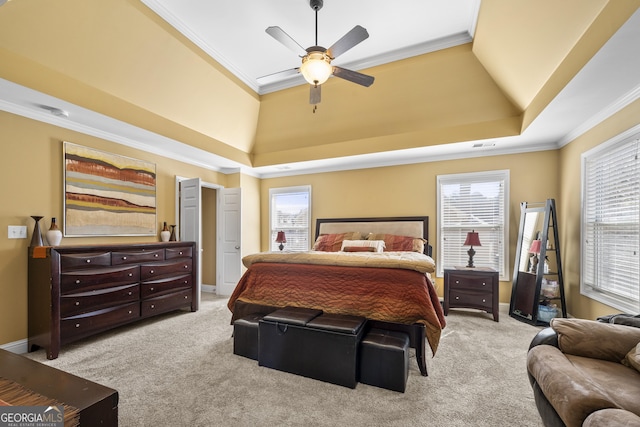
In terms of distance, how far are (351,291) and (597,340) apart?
1.72 meters

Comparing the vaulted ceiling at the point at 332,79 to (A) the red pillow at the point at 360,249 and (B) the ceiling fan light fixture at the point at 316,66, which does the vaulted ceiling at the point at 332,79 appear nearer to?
(B) the ceiling fan light fixture at the point at 316,66

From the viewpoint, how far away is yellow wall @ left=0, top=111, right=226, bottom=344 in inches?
114

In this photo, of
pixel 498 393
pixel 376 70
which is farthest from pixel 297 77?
pixel 498 393

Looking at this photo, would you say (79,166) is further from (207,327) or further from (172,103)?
(207,327)

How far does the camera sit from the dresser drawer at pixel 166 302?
3.73 meters

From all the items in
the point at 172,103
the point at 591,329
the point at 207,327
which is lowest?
the point at 207,327

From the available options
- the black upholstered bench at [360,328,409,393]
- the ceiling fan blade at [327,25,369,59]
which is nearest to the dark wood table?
the black upholstered bench at [360,328,409,393]

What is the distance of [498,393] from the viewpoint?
2.21 m

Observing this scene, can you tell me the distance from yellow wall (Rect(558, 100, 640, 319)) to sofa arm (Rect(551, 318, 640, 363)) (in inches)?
65.6

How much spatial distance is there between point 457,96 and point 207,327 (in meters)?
4.62

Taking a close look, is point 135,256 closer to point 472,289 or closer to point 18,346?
point 18,346

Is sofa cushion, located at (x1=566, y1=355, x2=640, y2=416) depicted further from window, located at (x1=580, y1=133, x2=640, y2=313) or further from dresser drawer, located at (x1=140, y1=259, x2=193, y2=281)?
dresser drawer, located at (x1=140, y1=259, x2=193, y2=281)

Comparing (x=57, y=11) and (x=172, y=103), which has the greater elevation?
(x=57, y=11)

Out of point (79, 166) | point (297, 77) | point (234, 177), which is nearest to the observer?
point (79, 166)
